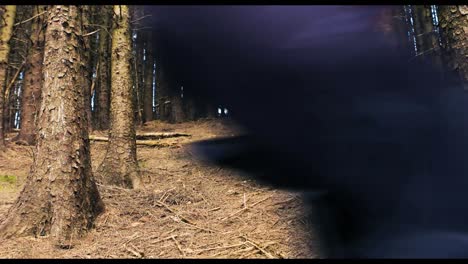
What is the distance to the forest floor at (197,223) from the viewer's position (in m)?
2.27

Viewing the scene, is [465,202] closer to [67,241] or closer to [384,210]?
[384,210]

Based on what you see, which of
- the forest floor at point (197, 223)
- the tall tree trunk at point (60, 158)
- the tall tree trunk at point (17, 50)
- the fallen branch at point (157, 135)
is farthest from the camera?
the tall tree trunk at point (17, 50)

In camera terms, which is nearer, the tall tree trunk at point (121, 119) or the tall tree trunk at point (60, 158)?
the tall tree trunk at point (60, 158)

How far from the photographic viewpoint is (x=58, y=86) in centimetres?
325

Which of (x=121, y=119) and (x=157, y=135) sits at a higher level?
(x=121, y=119)

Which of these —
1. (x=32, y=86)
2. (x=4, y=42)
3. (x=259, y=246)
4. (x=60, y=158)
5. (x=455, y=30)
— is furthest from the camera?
(x=32, y=86)

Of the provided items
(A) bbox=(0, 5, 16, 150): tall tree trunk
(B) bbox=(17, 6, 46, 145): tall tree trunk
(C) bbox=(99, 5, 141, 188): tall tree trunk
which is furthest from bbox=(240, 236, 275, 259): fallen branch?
(B) bbox=(17, 6, 46, 145): tall tree trunk

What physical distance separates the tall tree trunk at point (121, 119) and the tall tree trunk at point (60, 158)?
1524 mm

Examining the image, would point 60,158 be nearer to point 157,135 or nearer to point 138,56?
point 157,135

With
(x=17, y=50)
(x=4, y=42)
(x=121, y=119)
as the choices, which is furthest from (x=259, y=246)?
(x=17, y=50)

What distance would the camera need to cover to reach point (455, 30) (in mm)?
2145

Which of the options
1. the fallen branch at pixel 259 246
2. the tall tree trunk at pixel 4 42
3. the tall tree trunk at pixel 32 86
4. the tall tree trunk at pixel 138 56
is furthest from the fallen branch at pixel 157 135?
the fallen branch at pixel 259 246

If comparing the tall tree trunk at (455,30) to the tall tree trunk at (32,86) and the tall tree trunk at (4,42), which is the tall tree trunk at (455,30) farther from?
the tall tree trunk at (32,86)

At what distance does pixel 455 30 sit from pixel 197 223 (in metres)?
2.51
